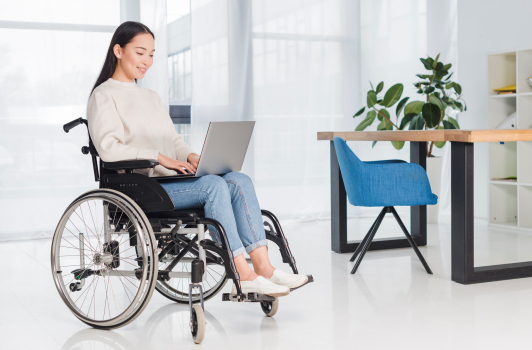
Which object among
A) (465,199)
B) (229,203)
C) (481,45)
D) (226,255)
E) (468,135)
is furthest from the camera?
(481,45)

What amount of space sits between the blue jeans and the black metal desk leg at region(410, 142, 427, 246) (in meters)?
1.65

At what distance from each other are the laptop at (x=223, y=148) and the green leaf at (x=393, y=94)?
2614 mm

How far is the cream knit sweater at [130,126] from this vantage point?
209cm

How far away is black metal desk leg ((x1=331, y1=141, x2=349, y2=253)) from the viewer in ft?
11.0

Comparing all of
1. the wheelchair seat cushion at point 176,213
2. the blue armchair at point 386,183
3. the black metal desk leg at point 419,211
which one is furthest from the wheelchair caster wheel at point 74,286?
the black metal desk leg at point 419,211

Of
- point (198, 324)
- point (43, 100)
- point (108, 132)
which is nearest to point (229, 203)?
point (198, 324)

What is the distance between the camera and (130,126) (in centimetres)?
A: 222

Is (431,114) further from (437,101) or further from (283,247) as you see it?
(283,247)

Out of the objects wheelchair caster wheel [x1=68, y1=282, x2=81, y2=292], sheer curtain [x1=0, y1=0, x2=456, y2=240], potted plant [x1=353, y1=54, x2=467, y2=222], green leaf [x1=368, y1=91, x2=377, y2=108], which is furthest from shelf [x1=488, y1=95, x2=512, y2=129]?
wheelchair caster wheel [x1=68, y1=282, x2=81, y2=292]

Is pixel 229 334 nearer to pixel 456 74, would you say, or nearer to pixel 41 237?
pixel 41 237

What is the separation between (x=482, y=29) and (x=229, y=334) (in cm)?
370

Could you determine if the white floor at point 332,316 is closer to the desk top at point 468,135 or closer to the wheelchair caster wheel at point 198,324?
the wheelchair caster wheel at point 198,324

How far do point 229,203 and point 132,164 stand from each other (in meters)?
0.36

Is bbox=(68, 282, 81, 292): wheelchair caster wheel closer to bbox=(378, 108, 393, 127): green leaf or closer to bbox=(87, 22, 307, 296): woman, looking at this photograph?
bbox=(87, 22, 307, 296): woman
